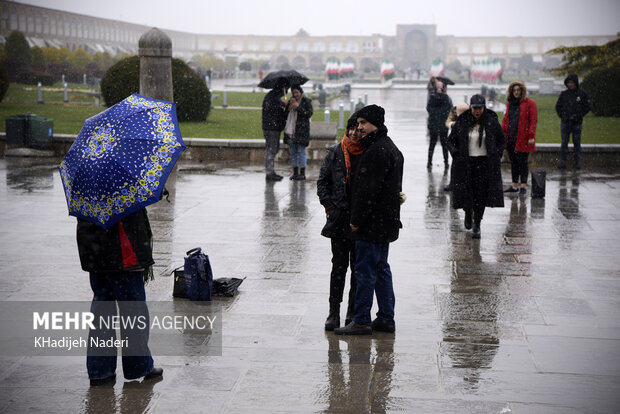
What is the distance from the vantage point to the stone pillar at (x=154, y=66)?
10.4 meters

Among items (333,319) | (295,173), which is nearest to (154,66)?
(295,173)

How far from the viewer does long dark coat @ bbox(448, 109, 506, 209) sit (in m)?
7.68

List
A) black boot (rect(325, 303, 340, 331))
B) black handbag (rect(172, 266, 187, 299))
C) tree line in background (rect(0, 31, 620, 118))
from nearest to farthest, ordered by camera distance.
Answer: black boot (rect(325, 303, 340, 331)), black handbag (rect(172, 266, 187, 299)), tree line in background (rect(0, 31, 620, 118))

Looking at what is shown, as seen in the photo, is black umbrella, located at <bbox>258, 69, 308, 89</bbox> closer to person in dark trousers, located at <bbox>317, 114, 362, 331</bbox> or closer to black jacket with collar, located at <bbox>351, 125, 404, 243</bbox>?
person in dark trousers, located at <bbox>317, 114, 362, 331</bbox>

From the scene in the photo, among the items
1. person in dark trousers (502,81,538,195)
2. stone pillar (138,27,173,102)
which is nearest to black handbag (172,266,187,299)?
stone pillar (138,27,173,102)

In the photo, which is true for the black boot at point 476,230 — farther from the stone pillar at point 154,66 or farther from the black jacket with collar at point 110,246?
the stone pillar at point 154,66

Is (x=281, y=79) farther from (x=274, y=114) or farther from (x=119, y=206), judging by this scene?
(x=119, y=206)

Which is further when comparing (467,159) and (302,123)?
(302,123)

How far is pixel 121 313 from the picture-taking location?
4.13 metres

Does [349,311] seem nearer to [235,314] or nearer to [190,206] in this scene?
[235,314]

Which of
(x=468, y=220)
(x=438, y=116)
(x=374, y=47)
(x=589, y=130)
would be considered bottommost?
(x=468, y=220)

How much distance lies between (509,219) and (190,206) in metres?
3.57

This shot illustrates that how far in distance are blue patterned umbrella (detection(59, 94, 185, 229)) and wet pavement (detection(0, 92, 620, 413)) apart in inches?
37.1

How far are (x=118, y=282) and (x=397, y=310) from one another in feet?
7.00
